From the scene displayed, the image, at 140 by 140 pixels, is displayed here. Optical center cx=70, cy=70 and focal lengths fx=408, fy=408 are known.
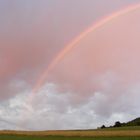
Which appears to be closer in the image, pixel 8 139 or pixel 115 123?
pixel 8 139

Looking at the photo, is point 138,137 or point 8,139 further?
point 8,139

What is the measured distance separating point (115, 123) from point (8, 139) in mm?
76906

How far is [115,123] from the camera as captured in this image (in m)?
172

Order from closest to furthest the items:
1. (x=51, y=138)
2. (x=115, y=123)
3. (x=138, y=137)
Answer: (x=138, y=137) → (x=51, y=138) → (x=115, y=123)

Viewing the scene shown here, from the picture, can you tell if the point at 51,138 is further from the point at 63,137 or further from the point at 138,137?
the point at 138,137

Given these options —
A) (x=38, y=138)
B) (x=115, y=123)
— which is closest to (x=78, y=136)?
(x=38, y=138)

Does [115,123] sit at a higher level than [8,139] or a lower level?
higher

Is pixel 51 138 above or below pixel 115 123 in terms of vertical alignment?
below

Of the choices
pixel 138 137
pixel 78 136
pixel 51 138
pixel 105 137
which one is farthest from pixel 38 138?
pixel 138 137

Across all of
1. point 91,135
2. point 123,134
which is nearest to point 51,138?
point 91,135

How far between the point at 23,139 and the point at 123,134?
24618mm

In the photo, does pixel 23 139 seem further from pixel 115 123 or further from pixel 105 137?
pixel 115 123

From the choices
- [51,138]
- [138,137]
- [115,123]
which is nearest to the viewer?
[138,137]

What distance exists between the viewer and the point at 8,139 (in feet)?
339
